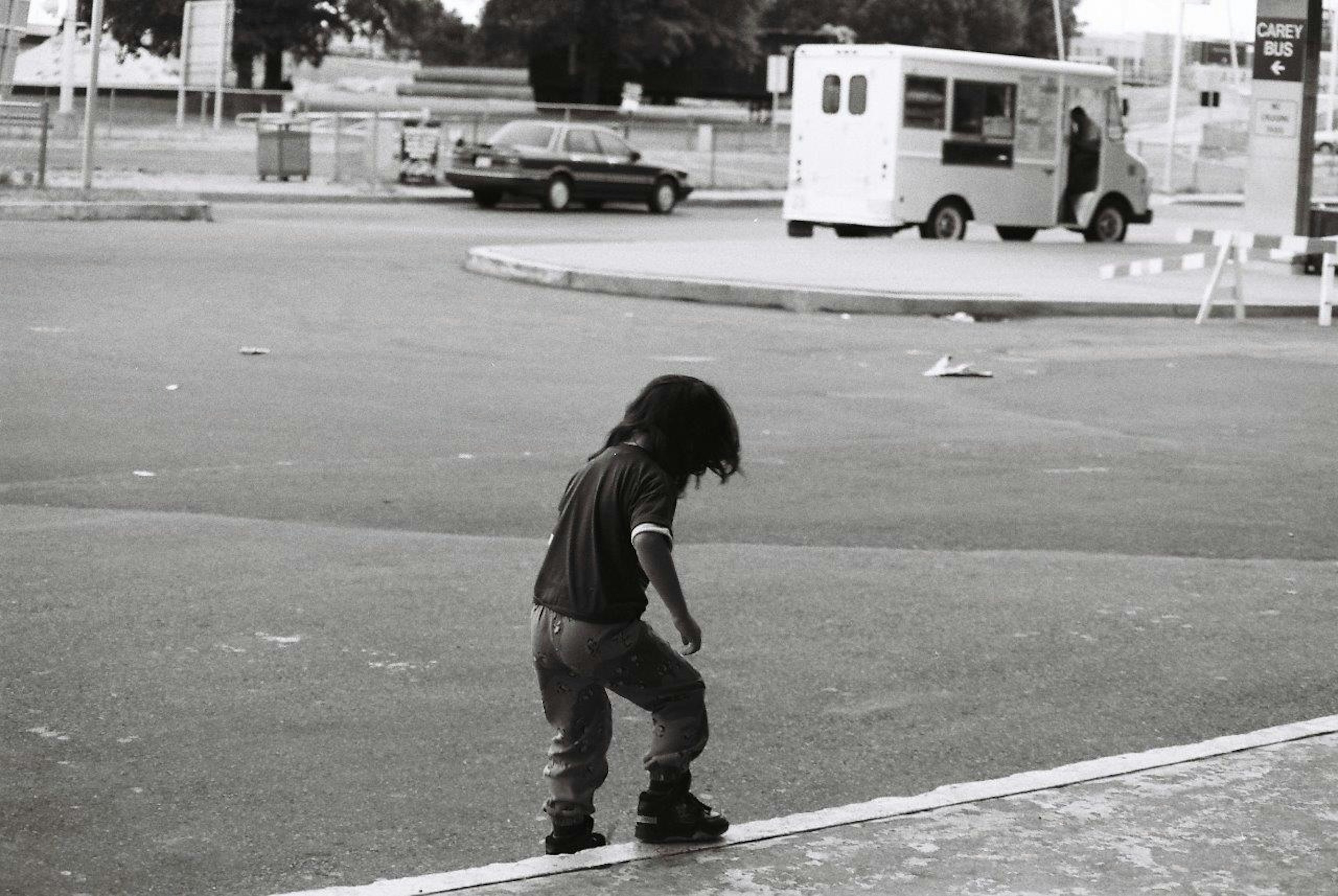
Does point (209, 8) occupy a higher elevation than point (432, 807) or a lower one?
Result: higher

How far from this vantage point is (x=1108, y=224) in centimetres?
3114

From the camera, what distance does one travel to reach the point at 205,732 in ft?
19.1

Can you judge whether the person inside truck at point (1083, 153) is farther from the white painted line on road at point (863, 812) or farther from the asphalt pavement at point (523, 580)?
the white painted line on road at point (863, 812)

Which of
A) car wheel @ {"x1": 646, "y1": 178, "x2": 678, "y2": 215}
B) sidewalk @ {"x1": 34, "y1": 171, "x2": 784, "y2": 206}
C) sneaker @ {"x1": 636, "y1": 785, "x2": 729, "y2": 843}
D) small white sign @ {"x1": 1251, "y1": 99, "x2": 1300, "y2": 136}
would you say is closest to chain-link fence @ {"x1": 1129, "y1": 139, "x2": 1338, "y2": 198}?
car wheel @ {"x1": 646, "y1": 178, "x2": 678, "y2": 215}

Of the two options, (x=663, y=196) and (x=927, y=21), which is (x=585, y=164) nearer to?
(x=663, y=196)

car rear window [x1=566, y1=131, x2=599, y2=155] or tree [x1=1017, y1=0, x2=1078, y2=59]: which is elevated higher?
tree [x1=1017, y1=0, x2=1078, y2=59]

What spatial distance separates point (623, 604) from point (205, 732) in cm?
175

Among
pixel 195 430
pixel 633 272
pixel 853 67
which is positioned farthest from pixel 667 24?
pixel 195 430

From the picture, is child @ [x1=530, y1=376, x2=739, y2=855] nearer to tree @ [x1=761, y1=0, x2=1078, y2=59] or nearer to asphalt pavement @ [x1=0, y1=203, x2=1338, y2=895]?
asphalt pavement @ [x1=0, y1=203, x2=1338, y2=895]

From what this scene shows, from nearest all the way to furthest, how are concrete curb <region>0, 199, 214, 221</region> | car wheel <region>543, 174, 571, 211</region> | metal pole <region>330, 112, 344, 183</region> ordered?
concrete curb <region>0, 199, 214, 221</region>, car wheel <region>543, 174, 571, 211</region>, metal pole <region>330, 112, 344, 183</region>

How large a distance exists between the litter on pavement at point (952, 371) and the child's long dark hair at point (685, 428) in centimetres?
1003

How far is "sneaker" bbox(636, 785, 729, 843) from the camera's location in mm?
4801

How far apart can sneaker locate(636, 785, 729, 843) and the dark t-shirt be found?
462mm

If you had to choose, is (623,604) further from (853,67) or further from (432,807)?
(853,67)
